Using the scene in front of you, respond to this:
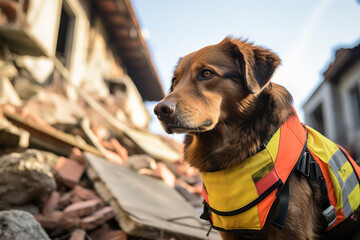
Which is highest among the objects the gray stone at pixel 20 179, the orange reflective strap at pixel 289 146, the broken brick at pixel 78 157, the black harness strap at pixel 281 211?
the orange reflective strap at pixel 289 146

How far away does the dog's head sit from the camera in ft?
5.66

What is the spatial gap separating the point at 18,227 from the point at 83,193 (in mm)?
1086

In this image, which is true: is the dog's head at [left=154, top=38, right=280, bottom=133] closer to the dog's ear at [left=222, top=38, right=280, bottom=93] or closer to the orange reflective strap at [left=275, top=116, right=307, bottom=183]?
the dog's ear at [left=222, top=38, right=280, bottom=93]

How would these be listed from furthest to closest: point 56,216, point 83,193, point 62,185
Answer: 1. point 62,185
2. point 83,193
3. point 56,216

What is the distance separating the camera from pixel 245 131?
181cm

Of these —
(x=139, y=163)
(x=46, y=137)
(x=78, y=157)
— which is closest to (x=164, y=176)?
(x=139, y=163)

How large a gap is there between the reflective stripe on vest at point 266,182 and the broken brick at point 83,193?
1.38 metres

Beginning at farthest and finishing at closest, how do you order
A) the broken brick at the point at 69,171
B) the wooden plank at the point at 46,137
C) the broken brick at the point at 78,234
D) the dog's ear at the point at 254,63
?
the wooden plank at the point at 46,137 < the broken brick at the point at 69,171 < the broken brick at the point at 78,234 < the dog's ear at the point at 254,63

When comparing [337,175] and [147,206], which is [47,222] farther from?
[337,175]

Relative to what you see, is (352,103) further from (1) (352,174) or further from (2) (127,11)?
(1) (352,174)

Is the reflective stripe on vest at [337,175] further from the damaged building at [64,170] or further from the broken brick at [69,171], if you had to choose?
the broken brick at [69,171]

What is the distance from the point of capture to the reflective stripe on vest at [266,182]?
1.63 metres

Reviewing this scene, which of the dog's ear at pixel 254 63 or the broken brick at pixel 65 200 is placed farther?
the broken brick at pixel 65 200

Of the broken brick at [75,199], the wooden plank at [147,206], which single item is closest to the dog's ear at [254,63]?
the wooden plank at [147,206]
